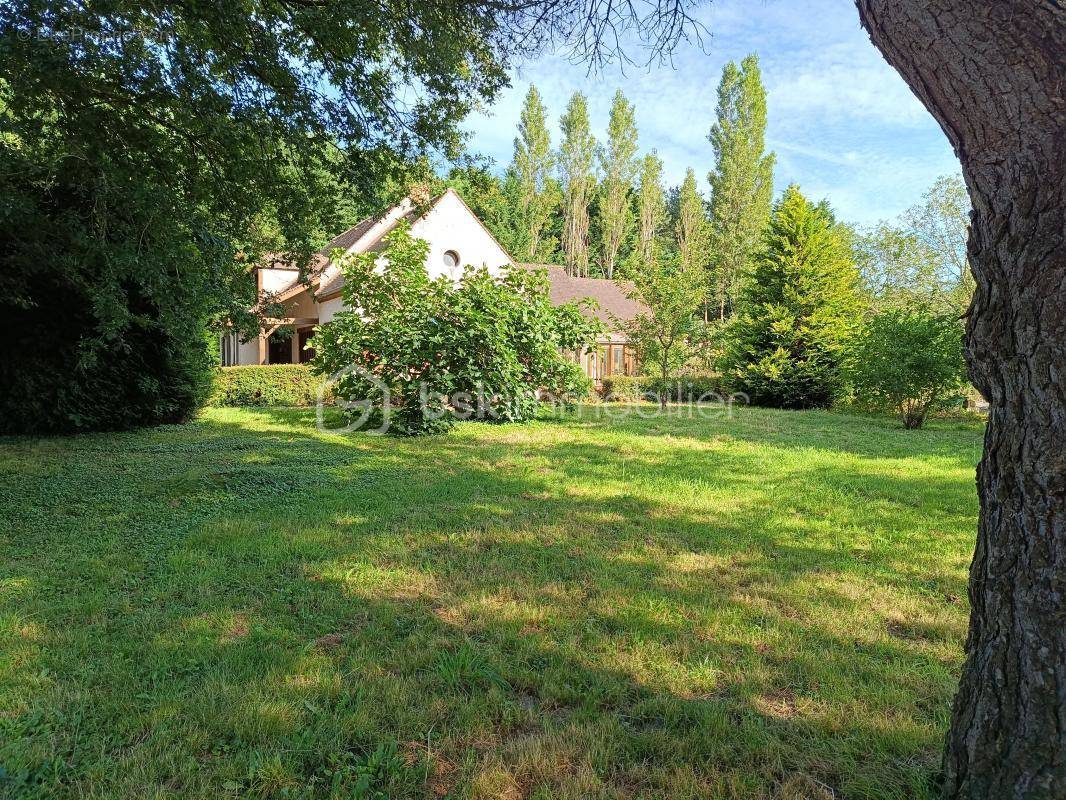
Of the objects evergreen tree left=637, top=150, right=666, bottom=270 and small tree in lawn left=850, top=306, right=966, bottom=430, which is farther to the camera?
evergreen tree left=637, top=150, right=666, bottom=270

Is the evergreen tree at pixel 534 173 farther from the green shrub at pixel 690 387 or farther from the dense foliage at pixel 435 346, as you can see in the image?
the dense foliage at pixel 435 346

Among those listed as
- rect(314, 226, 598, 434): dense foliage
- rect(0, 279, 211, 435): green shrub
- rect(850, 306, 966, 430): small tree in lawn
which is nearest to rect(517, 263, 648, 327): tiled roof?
rect(850, 306, 966, 430): small tree in lawn

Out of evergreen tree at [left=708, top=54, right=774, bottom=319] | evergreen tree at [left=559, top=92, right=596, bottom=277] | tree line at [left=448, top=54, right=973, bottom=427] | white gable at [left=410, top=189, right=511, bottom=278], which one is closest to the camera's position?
tree line at [left=448, top=54, right=973, bottom=427]

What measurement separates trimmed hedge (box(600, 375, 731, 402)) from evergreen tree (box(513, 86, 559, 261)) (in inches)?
769

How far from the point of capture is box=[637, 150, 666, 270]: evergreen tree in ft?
140

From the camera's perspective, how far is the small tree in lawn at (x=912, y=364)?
12367 millimetres

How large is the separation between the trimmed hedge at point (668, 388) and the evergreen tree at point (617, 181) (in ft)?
75.3

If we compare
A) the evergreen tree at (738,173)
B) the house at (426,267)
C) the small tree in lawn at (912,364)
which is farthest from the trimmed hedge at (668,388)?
Answer: the evergreen tree at (738,173)

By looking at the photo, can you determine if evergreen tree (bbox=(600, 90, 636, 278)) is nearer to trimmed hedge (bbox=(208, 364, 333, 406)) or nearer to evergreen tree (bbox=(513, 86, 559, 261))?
evergreen tree (bbox=(513, 86, 559, 261))

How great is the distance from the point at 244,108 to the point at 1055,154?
20.8 feet

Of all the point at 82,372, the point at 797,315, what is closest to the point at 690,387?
the point at 797,315

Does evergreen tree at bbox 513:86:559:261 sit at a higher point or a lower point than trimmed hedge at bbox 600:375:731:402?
higher

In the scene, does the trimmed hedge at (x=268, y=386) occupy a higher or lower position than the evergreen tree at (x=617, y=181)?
lower

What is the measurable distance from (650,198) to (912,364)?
33741 mm
